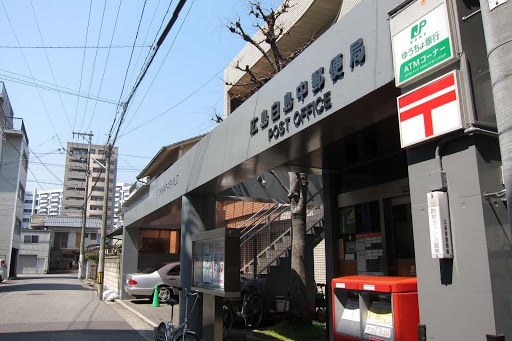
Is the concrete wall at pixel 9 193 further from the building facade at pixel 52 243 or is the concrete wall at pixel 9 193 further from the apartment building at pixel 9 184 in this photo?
the building facade at pixel 52 243

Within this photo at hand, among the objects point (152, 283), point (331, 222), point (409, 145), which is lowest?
point (152, 283)

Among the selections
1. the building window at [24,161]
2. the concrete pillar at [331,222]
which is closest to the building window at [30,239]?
the building window at [24,161]

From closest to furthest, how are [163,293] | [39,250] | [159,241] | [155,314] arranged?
[155,314] → [163,293] → [159,241] → [39,250]

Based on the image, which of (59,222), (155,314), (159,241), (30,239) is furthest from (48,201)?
(155,314)

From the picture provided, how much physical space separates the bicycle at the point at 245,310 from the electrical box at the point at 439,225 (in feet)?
26.0

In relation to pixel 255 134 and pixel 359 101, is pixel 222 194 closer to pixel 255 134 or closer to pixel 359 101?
pixel 255 134

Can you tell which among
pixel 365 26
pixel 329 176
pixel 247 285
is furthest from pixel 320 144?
pixel 247 285

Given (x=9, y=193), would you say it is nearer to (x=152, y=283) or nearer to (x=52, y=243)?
(x=52, y=243)

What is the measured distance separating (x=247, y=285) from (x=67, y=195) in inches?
3790

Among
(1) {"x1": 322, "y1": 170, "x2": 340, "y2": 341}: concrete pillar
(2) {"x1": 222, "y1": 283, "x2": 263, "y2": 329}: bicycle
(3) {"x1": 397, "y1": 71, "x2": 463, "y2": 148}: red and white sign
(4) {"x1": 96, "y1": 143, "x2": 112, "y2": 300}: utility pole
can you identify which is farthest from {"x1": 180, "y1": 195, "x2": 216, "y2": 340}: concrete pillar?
(4) {"x1": 96, "y1": 143, "x2": 112, "y2": 300}: utility pole

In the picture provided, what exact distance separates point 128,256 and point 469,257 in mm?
17618

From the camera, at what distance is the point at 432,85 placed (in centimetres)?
344

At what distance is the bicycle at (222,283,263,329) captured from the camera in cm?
1044

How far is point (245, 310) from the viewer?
10594 millimetres
